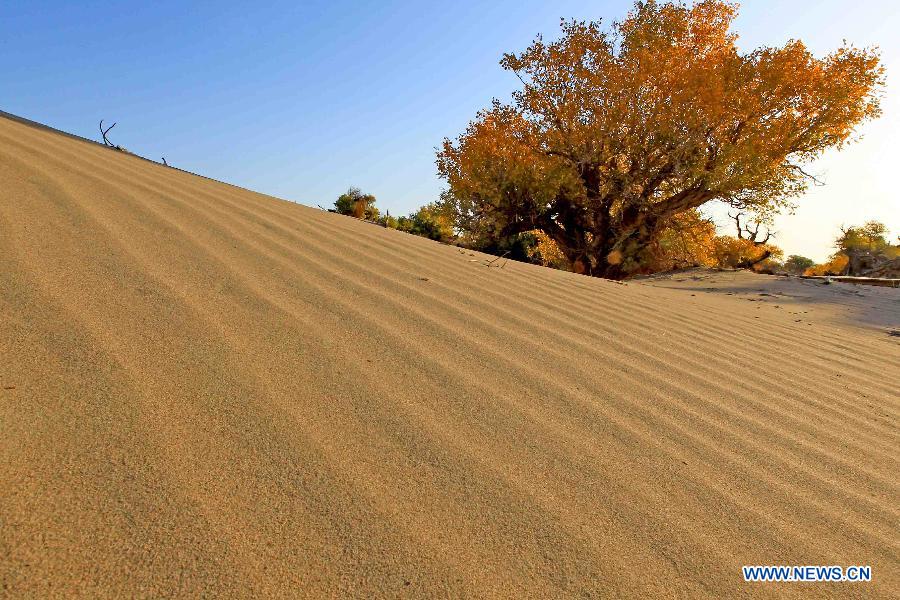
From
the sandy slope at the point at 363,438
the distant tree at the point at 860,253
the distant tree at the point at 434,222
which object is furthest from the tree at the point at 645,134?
the sandy slope at the point at 363,438

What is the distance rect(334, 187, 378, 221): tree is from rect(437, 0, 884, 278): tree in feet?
6.65

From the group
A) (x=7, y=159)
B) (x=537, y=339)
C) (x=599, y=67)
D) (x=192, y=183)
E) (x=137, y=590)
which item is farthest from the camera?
(x=599, y=67)

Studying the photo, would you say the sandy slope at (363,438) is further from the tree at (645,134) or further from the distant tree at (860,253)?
the distant tree at (860,253)

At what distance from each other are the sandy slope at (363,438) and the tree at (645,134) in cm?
803

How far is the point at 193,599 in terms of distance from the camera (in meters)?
0.80

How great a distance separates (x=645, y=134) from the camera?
9.93 metres

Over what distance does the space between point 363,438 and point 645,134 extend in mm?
9990

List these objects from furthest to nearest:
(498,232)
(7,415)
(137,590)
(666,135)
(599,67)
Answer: (498,232) < (599,67) < (666,135) < (7,415) < (137,590)

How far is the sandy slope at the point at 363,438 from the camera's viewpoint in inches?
36.2

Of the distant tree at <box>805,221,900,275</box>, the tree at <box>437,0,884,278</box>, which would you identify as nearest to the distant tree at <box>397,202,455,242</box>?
the tree at <box>437,0,884,278</box>

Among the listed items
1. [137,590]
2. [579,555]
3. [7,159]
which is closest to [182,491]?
[137,590]

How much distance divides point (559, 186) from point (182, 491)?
9799 millimetres

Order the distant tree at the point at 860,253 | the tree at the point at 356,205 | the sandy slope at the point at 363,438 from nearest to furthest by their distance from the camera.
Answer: the sandy slope at the point at 363,438 → the tree at the point at 356,205 → the distant tree at the point at 860,253

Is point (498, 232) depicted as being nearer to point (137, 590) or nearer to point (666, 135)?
point (666, 135)
